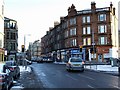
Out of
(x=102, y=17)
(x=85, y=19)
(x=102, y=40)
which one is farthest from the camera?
(x=85, y=19)

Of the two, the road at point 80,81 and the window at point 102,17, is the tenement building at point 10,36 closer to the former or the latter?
the window at point 102,17

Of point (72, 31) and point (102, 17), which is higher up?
point (102, 17)

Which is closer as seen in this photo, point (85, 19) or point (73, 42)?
point (85, 19)

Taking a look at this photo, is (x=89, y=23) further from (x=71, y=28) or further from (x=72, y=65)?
(x=72, y=65)

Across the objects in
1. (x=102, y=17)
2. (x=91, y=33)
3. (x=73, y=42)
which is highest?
(x=102, y=17)

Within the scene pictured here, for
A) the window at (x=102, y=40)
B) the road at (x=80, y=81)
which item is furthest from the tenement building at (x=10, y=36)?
the road at (x=80, y=81)

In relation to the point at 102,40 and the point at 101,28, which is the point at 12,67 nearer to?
the point at 102,40

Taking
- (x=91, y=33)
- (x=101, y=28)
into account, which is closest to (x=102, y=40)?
(x=101, y=28)

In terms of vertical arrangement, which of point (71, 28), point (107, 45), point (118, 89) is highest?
point (71, 28)

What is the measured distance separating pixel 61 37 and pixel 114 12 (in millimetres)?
23791

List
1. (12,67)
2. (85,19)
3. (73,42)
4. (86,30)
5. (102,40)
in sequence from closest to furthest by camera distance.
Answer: (12,67) < (102,40) < (86,30) < (85,19) < (73,42)

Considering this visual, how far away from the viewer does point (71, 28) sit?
280 ft

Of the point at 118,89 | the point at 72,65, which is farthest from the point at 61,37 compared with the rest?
the point at 118,89

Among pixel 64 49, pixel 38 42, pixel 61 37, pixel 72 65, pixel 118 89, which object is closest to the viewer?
pixel 118 89
